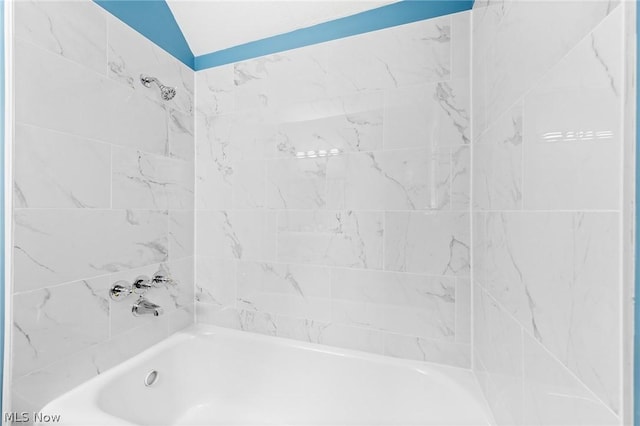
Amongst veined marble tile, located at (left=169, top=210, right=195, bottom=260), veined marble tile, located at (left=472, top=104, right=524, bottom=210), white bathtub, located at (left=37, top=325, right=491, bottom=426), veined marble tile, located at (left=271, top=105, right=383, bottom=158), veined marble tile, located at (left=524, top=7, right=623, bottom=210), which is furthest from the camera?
veined marble tile, located at (left=169, top=210, right=195, bottom=260)

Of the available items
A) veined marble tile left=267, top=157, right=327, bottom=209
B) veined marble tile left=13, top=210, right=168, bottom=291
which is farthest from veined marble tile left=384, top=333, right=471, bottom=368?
veined marble tile left=13, top=210, right=168, bottom=291

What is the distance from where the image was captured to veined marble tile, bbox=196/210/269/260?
4.87 feet

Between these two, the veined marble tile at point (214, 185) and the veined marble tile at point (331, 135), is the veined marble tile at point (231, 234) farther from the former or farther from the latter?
the veined marble tile at point (331, 135)

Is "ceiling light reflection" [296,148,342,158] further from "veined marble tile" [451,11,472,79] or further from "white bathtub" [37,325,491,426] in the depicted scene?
"white bathtub" [37,325,491,426]

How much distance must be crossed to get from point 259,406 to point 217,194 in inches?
43.3

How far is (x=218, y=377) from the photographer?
1.45m

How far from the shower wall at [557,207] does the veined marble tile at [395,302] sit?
271 millimetres

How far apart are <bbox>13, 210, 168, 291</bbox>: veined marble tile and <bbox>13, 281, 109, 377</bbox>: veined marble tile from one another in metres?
0.05

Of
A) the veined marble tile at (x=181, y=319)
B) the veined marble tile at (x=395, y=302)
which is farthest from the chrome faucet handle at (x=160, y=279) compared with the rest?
the veined marble tile at (x=395, y=302)

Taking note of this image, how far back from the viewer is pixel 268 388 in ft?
4.50

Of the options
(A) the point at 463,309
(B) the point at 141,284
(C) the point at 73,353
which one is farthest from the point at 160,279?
(A) the point at 463,309

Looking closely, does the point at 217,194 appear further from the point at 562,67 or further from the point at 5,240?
the point at 562,67

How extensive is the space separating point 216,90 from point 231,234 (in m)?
0.80

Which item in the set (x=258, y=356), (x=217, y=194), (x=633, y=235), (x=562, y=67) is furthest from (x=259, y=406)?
(x=562, y=67)
